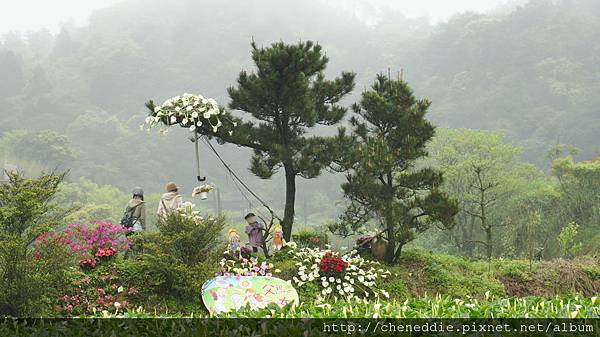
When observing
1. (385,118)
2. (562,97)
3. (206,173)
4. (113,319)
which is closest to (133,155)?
(206,173)

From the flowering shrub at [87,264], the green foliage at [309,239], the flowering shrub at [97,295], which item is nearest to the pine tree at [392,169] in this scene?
the green foliage at [309,239]

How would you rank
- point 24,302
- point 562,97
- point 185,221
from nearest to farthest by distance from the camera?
point 24,302, point 185,221, point 562,97

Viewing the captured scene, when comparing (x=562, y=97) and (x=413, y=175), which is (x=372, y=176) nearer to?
(x=413, y=175)

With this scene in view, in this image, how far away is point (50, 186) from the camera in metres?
6.95

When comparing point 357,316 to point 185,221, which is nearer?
point 357,316

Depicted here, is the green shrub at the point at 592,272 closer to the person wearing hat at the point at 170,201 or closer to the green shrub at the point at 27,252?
the person wearing hat at the point at 170,201

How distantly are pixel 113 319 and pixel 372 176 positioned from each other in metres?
6.18

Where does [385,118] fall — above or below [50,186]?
above

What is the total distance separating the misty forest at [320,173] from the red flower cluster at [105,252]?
32 mm

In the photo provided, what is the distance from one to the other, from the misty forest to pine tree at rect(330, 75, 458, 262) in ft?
0.12

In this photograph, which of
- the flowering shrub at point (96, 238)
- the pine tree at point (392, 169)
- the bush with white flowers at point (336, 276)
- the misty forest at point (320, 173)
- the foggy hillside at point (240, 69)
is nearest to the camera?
the misty forest at point (320, 173)

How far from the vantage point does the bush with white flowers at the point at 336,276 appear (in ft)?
28.1

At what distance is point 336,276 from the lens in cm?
873

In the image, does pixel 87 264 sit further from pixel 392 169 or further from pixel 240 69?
pixel 240 69
